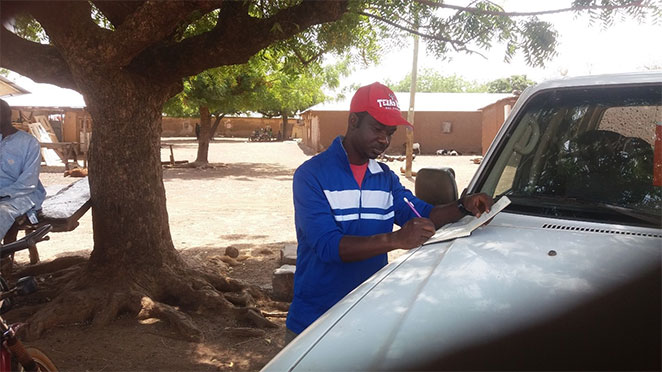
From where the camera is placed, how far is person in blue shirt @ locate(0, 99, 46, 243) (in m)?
5.41

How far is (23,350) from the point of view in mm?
2967

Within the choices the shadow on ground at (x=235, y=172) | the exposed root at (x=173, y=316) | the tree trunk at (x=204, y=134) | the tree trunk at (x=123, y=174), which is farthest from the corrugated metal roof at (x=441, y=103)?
the exposed root at (x=173, y=316)

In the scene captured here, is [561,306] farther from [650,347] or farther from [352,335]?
[352,335]

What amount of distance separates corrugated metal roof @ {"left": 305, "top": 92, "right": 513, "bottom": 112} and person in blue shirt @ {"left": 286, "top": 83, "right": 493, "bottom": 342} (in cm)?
2934

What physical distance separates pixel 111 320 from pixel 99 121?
1.88 meters

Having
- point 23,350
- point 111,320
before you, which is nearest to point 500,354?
point 23,350

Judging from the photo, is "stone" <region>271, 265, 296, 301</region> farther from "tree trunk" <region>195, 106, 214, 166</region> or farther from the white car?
"tree trunk" <region>195, 106, 214, 166</region>

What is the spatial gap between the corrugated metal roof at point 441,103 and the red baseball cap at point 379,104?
1155 inches

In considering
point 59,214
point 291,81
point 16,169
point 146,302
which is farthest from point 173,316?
point 291,81

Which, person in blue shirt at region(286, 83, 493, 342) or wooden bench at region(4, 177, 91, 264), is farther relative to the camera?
wooden bench at region(4, 177, 91, 264)

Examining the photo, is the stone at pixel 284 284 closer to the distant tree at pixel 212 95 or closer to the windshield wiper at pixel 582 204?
the windshield wiper at pixel 582 204

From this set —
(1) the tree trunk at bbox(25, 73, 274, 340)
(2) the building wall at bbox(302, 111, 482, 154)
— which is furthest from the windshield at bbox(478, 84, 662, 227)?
(2) the building wall at bbox(302, 111, 482, 154)

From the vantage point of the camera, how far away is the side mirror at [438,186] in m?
2.78

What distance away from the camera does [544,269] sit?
5.65 ft
